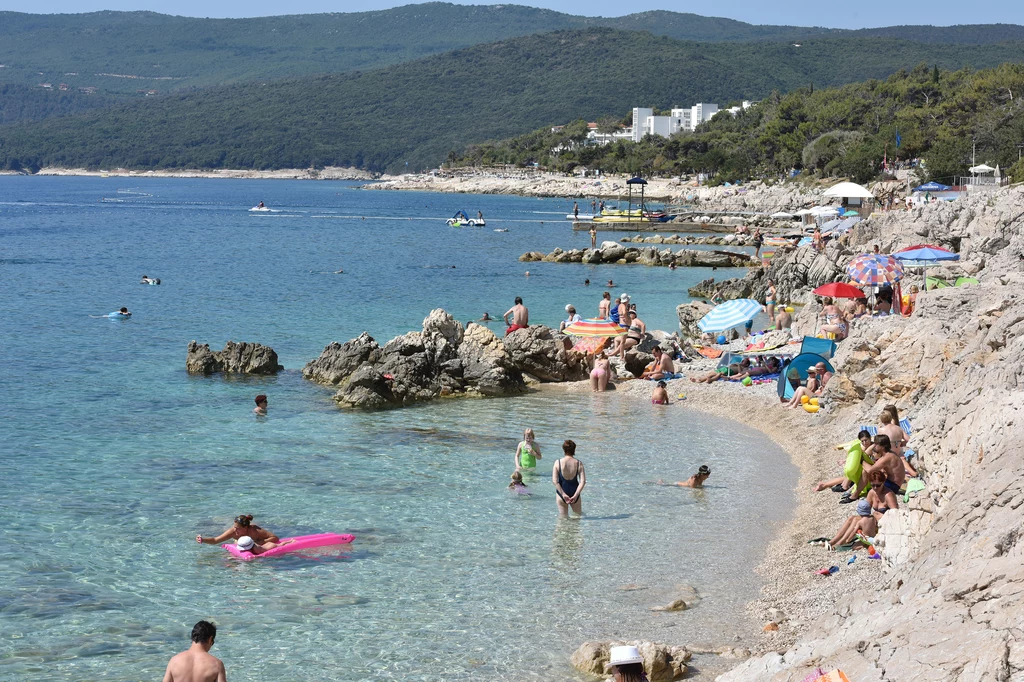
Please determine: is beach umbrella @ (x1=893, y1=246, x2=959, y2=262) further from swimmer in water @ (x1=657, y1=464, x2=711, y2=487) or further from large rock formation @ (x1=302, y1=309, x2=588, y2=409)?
swimmer in water @ (x1=657, y1=464, x2=711, y2=487)

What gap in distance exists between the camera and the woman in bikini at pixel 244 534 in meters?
11.7

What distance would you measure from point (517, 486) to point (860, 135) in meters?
87.4

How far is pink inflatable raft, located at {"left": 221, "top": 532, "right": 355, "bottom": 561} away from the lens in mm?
11547

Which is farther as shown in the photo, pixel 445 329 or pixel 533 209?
pixel 533 209

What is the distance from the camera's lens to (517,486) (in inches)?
557

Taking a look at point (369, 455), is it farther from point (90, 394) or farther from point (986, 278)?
point (986, 278)

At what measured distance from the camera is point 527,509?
13430mm

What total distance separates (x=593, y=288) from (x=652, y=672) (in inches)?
1221

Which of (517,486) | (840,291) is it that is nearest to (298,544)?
(517,486)

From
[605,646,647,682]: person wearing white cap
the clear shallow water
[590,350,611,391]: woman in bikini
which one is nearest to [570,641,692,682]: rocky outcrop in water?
the clear shallow water

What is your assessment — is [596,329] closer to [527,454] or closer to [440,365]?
[440,365]

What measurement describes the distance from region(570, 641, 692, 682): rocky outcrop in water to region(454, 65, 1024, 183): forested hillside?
48173 mm

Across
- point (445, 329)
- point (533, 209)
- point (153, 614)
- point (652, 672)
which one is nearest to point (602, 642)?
point (652, 672)

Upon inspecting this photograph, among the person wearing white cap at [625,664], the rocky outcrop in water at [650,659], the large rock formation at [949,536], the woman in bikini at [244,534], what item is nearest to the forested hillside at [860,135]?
the large rock formation at [949,536]
